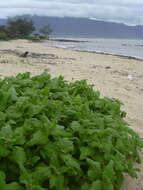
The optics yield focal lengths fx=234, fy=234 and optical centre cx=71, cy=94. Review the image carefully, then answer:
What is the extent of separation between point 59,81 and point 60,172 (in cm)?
167

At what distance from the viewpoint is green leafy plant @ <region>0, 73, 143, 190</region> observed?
74.8 inches

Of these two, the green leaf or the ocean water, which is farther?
the ocean water

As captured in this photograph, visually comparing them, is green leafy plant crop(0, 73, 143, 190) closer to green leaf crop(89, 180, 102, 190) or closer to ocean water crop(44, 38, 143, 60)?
green leaf crop(89, 180, 102, 190)

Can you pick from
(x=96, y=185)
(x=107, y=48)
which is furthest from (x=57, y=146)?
(x=107, y=48)

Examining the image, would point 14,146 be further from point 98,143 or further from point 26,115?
point 98,143

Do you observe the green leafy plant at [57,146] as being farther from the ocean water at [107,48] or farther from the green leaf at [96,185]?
the ocean water at [107,48]

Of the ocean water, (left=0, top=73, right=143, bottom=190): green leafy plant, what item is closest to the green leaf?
(left=0, top=73, right=143, bottom=190): green leafy plant

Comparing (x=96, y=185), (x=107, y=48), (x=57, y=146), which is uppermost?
(x=57, y=146)

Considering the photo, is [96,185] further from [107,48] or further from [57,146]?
[107,48]

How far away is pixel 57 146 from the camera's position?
81.6 inches

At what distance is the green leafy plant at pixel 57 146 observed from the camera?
74.8 inches

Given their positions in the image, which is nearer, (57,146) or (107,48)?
(57,146)

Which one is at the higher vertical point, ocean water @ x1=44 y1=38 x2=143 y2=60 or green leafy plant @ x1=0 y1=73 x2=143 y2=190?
green leafy plant @ x1=0 y1=73 x2=143 y2=190

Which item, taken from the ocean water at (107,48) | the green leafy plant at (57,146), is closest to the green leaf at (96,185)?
the green leafy plant at (57,146)
